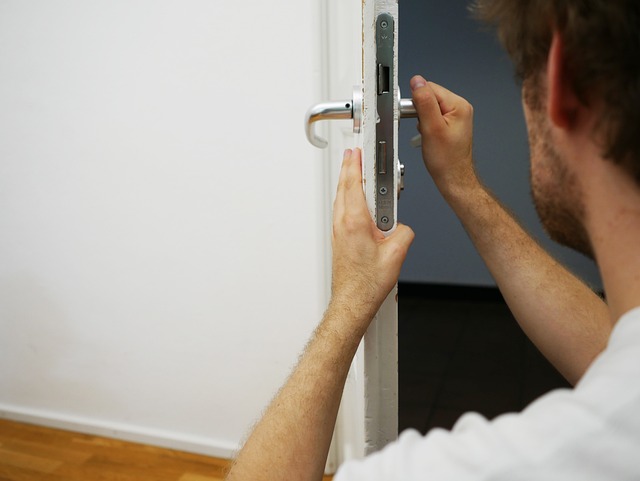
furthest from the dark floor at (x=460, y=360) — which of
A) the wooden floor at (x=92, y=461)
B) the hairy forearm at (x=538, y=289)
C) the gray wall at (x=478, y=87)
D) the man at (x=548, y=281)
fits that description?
the man at (x=548, y=281)

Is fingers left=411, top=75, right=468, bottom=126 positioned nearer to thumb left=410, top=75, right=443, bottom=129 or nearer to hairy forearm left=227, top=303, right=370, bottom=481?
thumb left=410, top=75, right=443, bottom=129

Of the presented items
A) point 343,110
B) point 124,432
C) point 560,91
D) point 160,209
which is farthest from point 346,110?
point 124,432

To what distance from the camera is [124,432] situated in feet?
5.90

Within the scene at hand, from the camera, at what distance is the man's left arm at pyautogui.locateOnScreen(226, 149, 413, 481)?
564 mm

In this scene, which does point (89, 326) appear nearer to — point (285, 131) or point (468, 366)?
point (285, 131)

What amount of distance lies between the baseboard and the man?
3.77ft

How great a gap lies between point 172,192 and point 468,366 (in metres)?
1.60

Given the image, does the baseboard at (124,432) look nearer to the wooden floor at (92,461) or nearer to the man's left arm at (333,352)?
the wooden floor at (92,461)

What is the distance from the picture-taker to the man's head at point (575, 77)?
44 cm

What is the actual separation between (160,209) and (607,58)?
1.36 m

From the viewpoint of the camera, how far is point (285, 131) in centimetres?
145

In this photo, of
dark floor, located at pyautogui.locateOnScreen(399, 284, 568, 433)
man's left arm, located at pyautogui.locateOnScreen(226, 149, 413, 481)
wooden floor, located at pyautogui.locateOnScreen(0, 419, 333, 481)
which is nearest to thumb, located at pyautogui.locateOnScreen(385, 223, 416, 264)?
man's left arm, located at pyautogui.locateOnScreen(226, 149, 413, 481)

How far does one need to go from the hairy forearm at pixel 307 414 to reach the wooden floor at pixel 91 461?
112 cm

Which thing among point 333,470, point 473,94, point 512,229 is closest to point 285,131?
point 512,229
